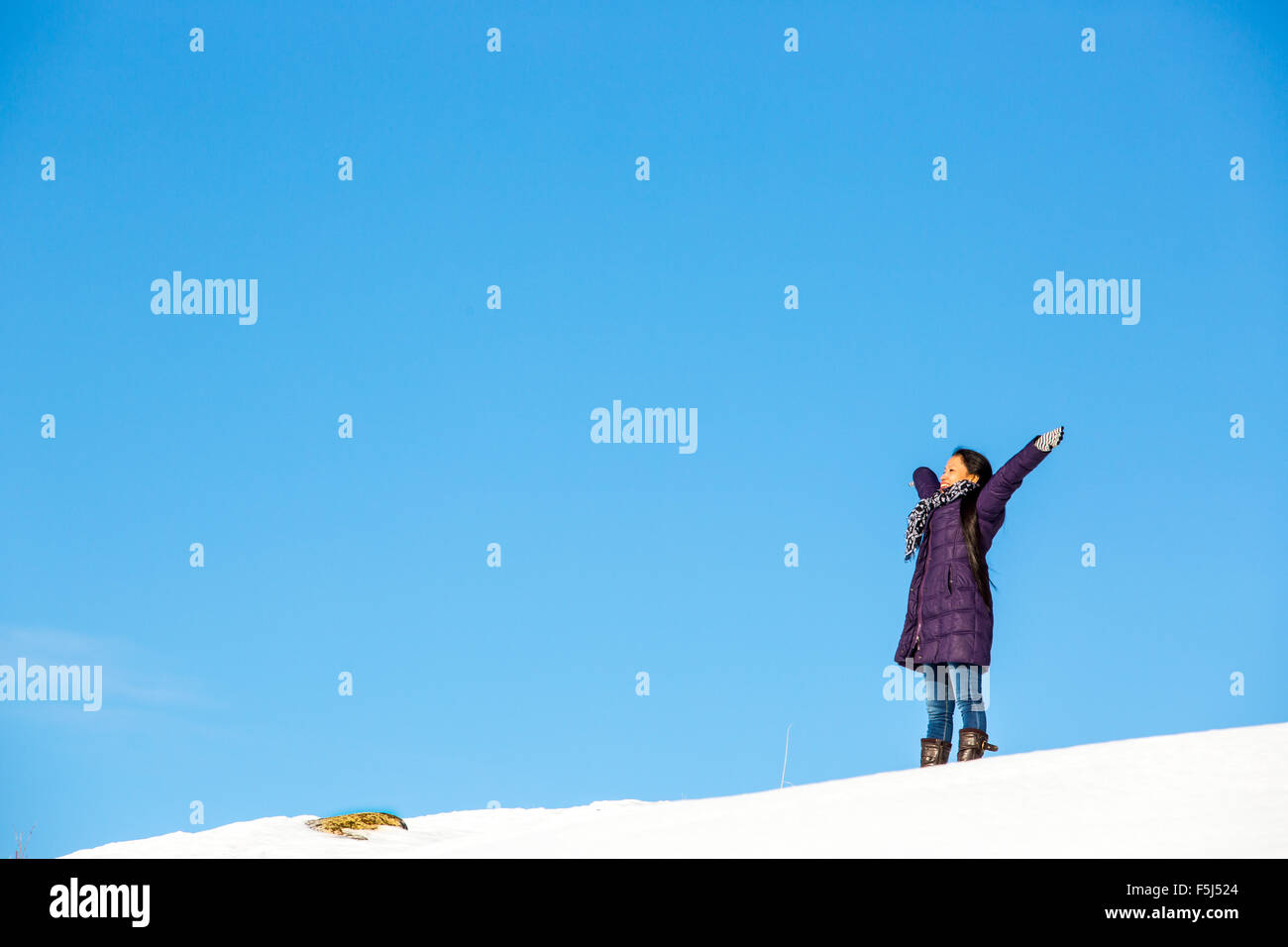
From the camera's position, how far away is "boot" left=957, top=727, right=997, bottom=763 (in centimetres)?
742

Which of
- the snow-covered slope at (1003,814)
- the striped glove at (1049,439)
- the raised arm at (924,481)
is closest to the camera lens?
the snow-covered slope at (1003,814)

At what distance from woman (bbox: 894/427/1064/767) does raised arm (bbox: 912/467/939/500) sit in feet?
1.08

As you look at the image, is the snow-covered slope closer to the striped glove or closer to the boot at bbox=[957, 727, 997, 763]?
the boot at bbox=[957, 727, 997, 763]

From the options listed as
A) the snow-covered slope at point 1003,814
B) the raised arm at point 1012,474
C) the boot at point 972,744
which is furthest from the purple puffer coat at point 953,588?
the snow-covered slope at point 1003,814

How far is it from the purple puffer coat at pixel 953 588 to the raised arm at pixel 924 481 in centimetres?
46

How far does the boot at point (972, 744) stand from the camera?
742 cm

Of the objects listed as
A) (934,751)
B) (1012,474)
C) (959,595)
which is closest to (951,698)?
(934,751)

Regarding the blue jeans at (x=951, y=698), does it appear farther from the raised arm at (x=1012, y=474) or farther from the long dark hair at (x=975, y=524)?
the raised arm at (x=1012, y=474)

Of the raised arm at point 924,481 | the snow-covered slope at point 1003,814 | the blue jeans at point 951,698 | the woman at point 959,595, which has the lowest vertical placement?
the snow-covered slope at point 1003,814

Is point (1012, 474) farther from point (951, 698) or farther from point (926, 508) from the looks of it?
point (951, 698)

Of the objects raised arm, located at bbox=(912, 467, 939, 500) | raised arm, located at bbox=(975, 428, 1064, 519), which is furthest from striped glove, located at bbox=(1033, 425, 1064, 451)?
raised arm, located at bbox=(912, 467, 939, 500)
